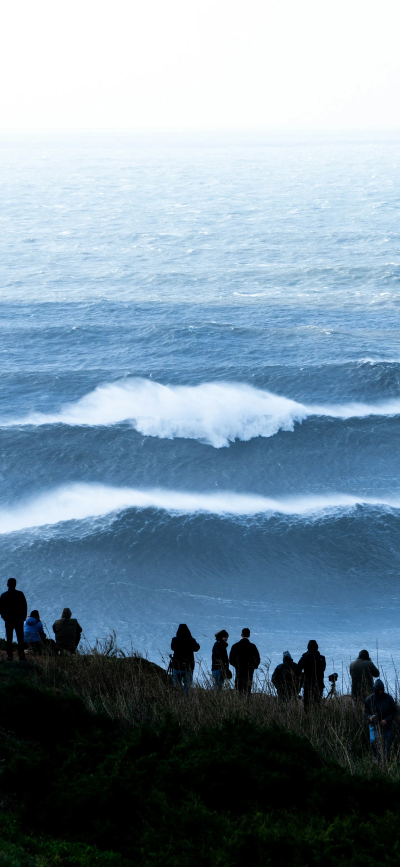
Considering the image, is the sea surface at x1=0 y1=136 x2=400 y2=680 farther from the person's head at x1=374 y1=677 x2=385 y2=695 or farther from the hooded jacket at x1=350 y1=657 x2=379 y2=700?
the person's head at x1=374 y1=677 x2=385 y2=695

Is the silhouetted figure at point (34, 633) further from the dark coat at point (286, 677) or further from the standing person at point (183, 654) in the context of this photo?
the dark coat at point (286, 677)

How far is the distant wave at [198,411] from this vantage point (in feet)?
97.5

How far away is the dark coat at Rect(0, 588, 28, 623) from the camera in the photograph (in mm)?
11594

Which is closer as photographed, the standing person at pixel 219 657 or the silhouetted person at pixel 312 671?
the silhouetted person at pixel 312 671

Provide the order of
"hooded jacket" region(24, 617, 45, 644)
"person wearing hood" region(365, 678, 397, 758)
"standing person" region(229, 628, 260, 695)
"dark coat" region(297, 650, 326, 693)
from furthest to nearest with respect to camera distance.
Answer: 1. "hooded jacket" region(24, 617, 45, 644)
2. "standing person" region(229, 628, 260, 695)
3. "dark coat" region(297, 650, 326, 693)
4. "person wearing hood" region(365, 678, 397, 758)

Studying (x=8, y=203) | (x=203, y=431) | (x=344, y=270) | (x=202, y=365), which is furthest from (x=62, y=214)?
(x=203, y=431)

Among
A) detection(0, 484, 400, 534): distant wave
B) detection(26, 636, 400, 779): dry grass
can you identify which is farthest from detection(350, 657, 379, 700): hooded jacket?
detection(0, 484, 400, 534): distant wave

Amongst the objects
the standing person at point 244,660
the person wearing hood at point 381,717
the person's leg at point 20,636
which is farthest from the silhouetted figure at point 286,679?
the person's leg at point 20,636

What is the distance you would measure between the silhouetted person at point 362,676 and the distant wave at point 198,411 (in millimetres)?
18535

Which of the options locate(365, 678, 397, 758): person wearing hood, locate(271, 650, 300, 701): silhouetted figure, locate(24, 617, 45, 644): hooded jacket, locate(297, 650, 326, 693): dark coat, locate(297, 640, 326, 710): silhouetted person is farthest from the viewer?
locate(24, 617, 45, 644): hooded jacket

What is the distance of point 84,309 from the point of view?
4562 centimetres

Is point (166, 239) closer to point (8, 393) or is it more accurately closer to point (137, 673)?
point (8, 393)

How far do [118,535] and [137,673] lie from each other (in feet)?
39.0

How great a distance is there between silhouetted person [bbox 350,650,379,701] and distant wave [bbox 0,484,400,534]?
13414 mm
